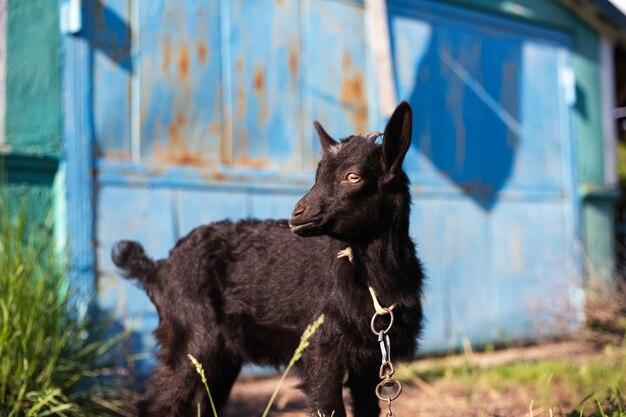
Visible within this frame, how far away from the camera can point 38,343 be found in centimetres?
395

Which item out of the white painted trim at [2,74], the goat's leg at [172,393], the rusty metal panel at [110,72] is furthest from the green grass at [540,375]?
the white painted trim at [2,74]

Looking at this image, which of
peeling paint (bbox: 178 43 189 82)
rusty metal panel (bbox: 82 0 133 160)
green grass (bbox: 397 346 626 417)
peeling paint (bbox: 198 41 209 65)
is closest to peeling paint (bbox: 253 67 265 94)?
peeling paint (bbox: 198 41 209 65)

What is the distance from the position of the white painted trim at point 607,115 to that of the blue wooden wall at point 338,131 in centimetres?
61

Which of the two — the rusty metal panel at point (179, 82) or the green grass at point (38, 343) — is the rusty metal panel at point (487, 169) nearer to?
the rusty metal panel at point (179, 82)

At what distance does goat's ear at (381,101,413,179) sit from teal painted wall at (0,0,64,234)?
2898mm

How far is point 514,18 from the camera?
7.97m

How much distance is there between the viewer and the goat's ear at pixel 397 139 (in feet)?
9.62

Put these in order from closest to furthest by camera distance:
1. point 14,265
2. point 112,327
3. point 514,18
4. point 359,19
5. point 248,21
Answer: point 14,265
point 112,327
point 248,21
point 359,19
point 514,18

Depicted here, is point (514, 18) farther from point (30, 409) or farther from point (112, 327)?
point (30, 409)

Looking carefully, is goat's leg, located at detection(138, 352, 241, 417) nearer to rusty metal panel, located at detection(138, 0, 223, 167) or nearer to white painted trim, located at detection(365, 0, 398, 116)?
rusty metal panel, located at detection(138, 0, 223, 167)

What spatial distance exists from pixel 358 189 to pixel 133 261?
1.58m

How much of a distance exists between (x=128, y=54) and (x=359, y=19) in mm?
2294

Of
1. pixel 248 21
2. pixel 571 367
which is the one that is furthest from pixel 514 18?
pixel 571 367

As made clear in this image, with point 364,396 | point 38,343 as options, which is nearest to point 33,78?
point 38,343
